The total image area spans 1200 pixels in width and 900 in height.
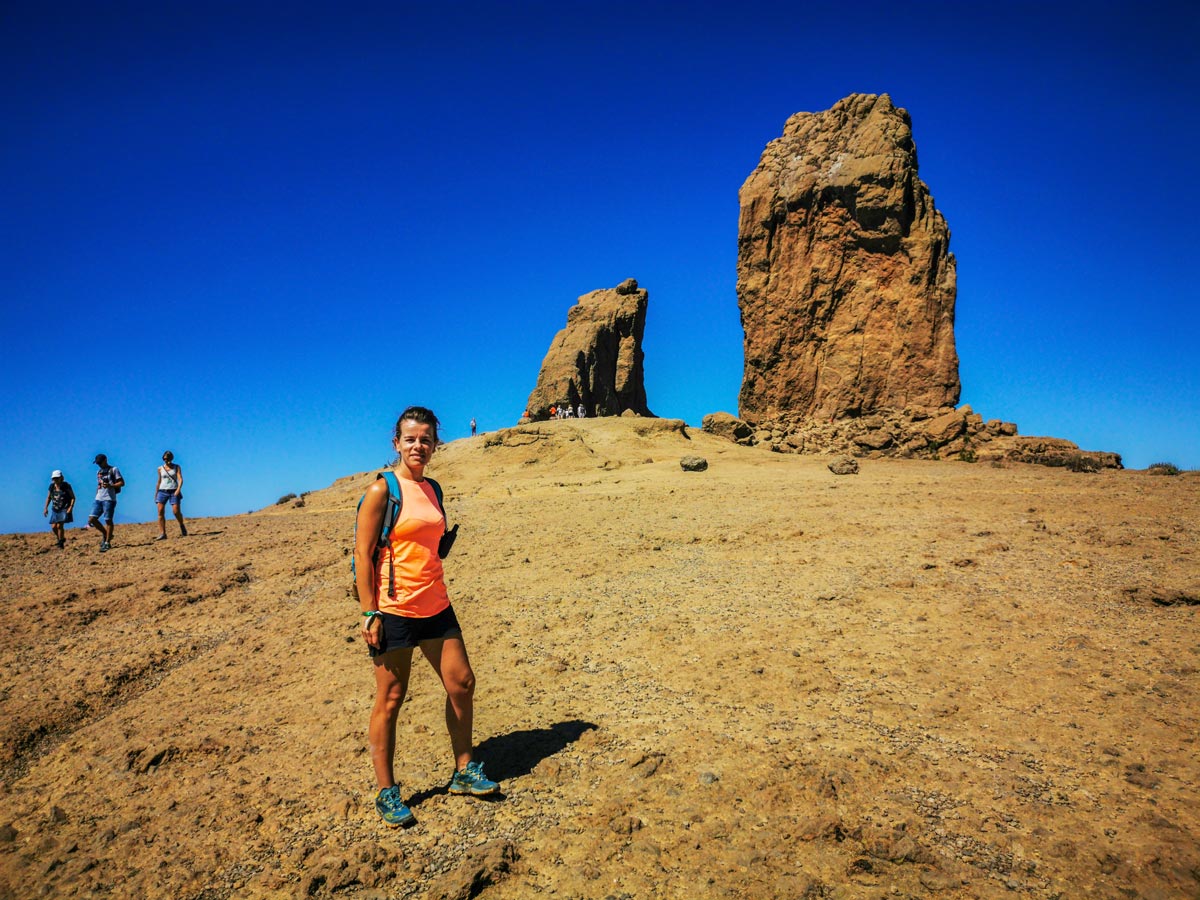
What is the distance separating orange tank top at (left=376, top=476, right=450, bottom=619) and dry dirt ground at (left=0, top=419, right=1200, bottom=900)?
1.09 meters

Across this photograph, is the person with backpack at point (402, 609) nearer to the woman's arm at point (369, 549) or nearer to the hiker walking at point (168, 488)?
the woman's arm at point (369, 549)

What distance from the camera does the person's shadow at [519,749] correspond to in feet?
12.2

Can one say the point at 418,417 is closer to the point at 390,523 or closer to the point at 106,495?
the point at 390,523

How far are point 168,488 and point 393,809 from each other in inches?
449

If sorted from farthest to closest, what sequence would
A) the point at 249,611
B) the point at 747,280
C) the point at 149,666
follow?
1. the point at 747,280
2. the point at 249,611
3. the point at 149,666

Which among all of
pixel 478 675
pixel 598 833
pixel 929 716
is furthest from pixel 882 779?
pixel 478 675

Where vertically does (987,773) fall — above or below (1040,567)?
below

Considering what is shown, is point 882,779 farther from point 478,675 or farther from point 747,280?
point 747,280

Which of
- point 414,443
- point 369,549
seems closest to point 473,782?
point 369,549

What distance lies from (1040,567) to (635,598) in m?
3.88

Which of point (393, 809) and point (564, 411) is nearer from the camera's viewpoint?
point (393, 809)

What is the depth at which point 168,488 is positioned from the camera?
Answer: 12352 mm

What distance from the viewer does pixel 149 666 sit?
575 centimetres

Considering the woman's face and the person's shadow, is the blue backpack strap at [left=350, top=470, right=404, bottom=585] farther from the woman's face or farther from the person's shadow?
the person's shadow
